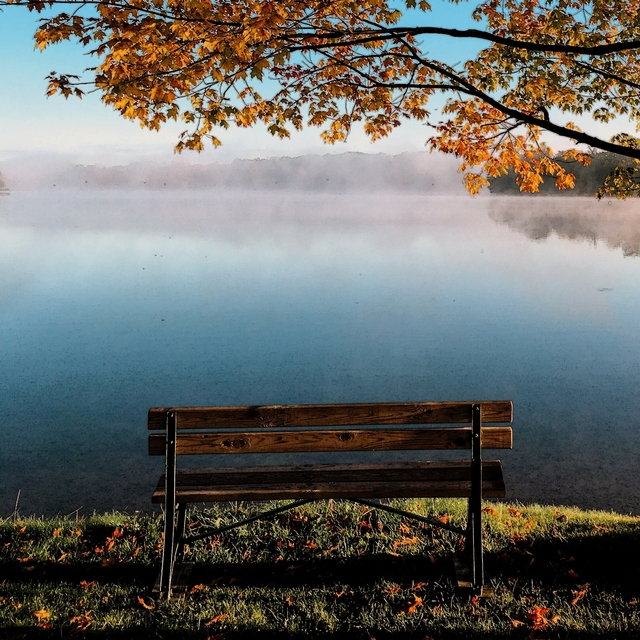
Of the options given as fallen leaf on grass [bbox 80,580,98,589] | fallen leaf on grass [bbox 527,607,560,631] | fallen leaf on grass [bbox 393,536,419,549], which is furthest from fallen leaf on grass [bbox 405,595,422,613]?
fallen leaf on grass [bbox 80,580,98,589]

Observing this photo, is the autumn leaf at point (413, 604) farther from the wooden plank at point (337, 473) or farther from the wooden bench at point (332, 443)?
the wooden plank at point (337, 473)

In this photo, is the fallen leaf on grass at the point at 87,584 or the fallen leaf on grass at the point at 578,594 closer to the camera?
the fallen leaf on grass at the point at 578,594

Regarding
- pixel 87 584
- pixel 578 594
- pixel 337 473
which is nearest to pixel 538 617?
pixel 578 594

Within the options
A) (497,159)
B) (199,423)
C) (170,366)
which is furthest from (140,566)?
(170,366)

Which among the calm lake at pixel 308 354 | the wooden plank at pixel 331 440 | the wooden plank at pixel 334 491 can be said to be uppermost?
the wooden plank at pixel 331 440

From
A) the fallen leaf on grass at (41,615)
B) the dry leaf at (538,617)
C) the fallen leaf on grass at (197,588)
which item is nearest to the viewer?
the dry leaf at (538,617)

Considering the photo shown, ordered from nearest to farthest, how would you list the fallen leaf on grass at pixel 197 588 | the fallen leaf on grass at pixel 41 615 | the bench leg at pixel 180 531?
the fallen leaf on grass at pixel 41 615 → the fallen leaf on grass at pixel 197 588 → the bench leg at pixel 180 531

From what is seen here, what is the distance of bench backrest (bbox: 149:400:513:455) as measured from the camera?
4449mm

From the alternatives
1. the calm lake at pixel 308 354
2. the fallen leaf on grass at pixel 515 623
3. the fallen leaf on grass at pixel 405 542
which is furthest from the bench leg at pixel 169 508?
the calm lake at pixel 308 354

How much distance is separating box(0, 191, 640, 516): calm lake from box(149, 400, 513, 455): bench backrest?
4.57 m

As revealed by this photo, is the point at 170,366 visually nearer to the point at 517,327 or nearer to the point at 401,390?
the point at 401,390

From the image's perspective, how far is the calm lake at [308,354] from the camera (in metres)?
10.1

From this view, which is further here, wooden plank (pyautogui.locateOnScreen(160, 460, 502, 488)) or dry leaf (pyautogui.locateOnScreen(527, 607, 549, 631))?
wooden plank (pyautogui.locateOnScreen(160, 460, 502, 488))

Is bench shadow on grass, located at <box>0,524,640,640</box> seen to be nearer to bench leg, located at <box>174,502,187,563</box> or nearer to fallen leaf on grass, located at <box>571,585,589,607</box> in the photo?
fallen leaf on grass, located at <box>571,585,589,607</box>
